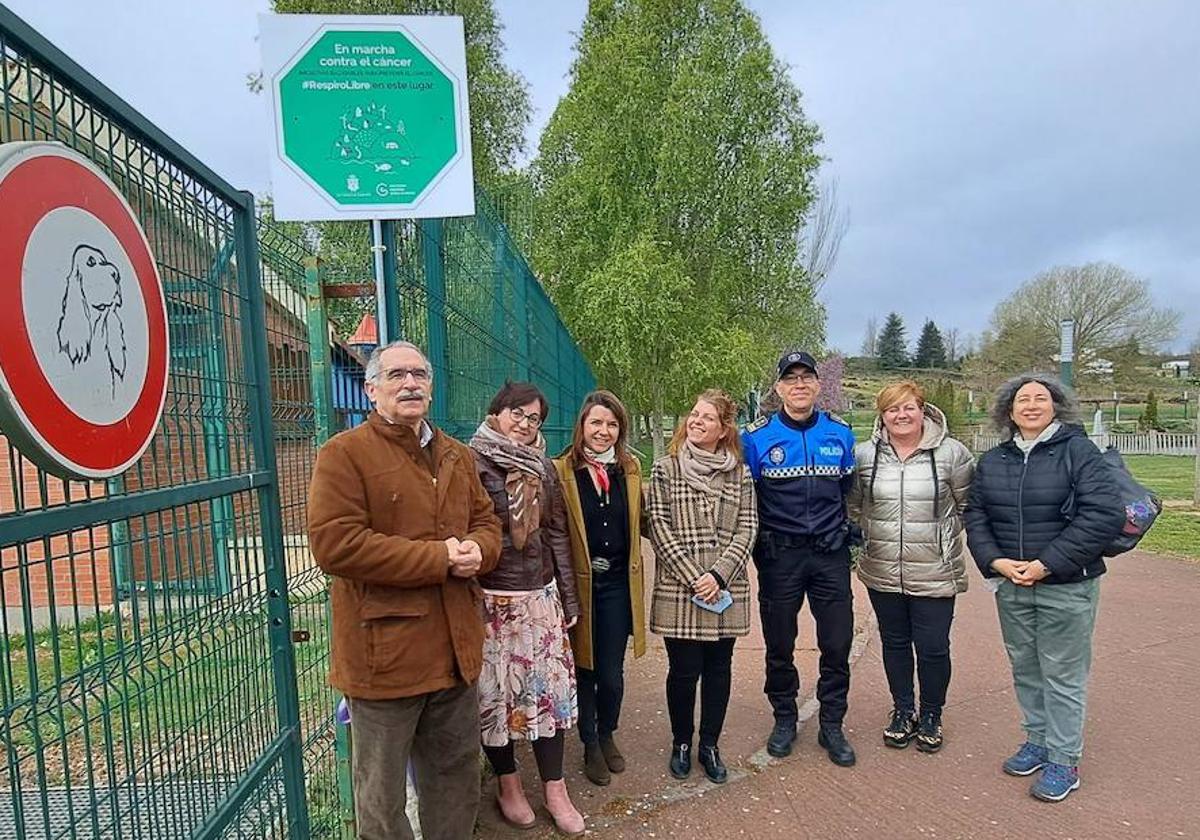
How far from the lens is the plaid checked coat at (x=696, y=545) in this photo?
3.52 meters

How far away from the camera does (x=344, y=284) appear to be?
9.75ft

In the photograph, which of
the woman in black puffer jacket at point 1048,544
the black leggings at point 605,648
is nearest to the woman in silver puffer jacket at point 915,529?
the woman in black puffer jacket at point 1048,544

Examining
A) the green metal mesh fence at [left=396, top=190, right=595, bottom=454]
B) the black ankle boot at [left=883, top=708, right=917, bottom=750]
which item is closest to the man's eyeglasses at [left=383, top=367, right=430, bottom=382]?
the green metal mesh fence at [left=396, top=190, right=595, bottom=454]

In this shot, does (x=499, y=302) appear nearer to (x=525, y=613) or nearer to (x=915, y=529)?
(x=525, y=613)

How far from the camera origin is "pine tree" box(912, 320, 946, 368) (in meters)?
73.5

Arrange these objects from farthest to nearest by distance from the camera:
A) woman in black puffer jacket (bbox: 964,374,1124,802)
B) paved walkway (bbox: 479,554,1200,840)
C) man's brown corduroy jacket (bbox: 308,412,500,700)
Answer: woman in black puffer jacket (bbox: 964,374,1124,802) < paved walkway (bbox: 479,554,1200,840) < man's brown corduroy jacket (bbox: 308,412,500,700)

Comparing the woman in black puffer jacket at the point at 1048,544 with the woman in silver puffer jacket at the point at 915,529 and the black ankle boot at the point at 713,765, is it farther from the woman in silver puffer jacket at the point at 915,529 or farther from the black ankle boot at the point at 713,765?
the black ankle boot at the point at 713,765

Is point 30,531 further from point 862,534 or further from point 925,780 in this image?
point 925,780

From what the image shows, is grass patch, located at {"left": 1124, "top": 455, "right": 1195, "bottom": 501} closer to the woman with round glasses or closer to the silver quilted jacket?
the silver quilted jacket

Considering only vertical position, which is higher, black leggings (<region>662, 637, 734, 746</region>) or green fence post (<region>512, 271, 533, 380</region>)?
green fence post (<region>512, 271, 533, 380</region>)

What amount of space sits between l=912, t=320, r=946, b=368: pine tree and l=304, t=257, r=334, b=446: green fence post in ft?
250

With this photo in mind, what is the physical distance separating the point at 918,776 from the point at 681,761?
1.13 metres

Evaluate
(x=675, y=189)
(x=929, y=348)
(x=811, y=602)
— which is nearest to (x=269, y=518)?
(x=811, y=602)

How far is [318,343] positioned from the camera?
9.45 feet
